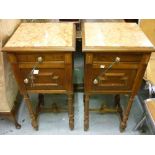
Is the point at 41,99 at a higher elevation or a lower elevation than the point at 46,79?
lower

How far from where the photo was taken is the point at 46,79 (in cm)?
126

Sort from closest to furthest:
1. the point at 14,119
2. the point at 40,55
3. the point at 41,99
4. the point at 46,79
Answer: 1. the point at 40,55
2. the point at 46,79
3. the point at 14,119
4. the point at 41,99

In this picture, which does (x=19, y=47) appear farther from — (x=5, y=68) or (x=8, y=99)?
(x=8, y=99)

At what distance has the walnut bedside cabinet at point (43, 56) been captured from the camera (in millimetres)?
1123

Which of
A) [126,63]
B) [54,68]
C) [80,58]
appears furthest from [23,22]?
[126,63]

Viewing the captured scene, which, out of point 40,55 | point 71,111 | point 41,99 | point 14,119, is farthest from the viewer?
point 41,99

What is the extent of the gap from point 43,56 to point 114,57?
0.38 m

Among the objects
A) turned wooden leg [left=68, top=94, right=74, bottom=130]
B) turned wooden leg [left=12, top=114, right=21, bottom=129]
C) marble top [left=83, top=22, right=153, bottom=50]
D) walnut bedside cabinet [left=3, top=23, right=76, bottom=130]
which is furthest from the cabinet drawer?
turned wooden leg [left=12, top=114, right=21, bottom=129]

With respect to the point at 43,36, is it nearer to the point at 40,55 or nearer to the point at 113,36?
the point at 40,55

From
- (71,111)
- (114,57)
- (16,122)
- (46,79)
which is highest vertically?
(114,57)

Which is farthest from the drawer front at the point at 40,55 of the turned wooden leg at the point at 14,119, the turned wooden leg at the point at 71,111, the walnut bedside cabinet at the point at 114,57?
the turned wooden leg at the point at 14,119

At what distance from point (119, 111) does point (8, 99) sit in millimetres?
827

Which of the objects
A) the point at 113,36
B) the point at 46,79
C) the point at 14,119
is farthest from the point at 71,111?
the point at 113,36

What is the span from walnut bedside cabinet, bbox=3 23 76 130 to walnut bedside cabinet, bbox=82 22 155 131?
107 mm
